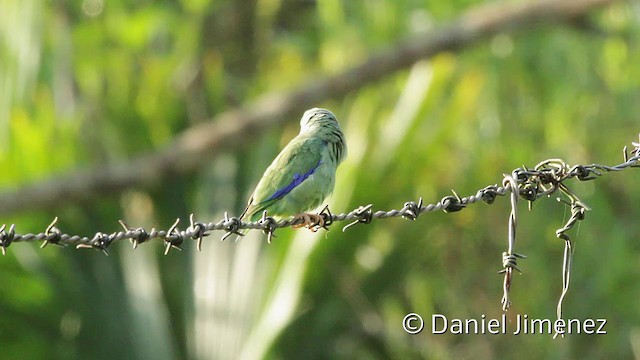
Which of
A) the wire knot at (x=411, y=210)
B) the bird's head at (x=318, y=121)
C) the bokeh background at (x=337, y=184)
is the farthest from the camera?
the bokeh background at (x=337, y=184)

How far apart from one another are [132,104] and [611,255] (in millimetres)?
5571

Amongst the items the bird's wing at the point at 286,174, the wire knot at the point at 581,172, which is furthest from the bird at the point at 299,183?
the wire knot at the point at 581,172

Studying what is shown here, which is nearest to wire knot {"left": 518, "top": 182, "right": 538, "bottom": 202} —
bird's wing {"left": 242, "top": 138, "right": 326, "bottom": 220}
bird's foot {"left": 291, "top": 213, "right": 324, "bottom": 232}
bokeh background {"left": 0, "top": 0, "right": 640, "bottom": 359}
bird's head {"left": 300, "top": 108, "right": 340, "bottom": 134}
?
bird's foot {"left": 291, "top": 213, "right": 324, "bottom": 232}

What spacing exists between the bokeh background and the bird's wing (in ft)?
16.7

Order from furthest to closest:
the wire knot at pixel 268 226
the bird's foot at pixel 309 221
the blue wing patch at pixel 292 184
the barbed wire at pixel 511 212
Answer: the blue wing patch at pixel 292 184 < the bird's foot at pixel 309 221 < the wire knot at pixel 268 226 < the barbed wire at pixel 511 212

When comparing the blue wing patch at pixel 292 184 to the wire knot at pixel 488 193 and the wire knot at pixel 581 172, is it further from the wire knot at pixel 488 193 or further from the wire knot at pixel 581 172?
the wire knot at pixel 581 172

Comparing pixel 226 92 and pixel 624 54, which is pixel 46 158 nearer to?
pixel 226 92

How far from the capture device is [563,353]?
1311 centimetres

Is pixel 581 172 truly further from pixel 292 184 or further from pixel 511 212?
pixel 292 184

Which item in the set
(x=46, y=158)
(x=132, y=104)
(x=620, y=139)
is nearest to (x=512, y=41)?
(x=620, y=139)

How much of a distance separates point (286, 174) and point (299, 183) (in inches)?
3.1

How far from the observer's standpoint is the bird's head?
621cm

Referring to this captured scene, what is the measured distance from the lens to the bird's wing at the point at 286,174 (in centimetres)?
564

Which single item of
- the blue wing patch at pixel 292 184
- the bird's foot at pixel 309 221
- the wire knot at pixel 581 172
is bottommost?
the wire knot at pixel 581 172
